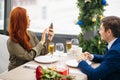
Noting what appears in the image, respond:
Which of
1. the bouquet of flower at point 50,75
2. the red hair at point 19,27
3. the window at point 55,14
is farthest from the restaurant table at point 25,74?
the window at point 55,14

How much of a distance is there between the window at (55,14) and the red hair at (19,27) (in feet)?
4.05

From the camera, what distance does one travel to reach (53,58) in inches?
95.7

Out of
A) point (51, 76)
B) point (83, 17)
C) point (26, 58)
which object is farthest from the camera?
point (83, 17)

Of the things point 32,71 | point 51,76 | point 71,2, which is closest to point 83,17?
point 71,2

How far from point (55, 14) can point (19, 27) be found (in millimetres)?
1359

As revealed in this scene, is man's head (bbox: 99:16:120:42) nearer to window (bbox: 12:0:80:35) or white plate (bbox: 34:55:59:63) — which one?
white plate (bbox: 34:55:59:63)

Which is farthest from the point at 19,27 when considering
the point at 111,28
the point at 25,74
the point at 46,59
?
the point at 111,28

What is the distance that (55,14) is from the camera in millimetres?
3799

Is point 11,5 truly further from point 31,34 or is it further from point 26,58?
point 26,58

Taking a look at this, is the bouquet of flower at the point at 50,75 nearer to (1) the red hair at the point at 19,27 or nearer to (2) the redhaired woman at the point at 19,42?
(2) the redhaired woman at the point at 19,42

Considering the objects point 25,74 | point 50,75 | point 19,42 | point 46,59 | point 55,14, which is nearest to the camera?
A: point 50,75

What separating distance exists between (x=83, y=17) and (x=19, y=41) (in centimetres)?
95

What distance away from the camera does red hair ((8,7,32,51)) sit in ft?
8.17

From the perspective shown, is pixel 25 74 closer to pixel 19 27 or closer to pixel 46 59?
pixel 46 59
